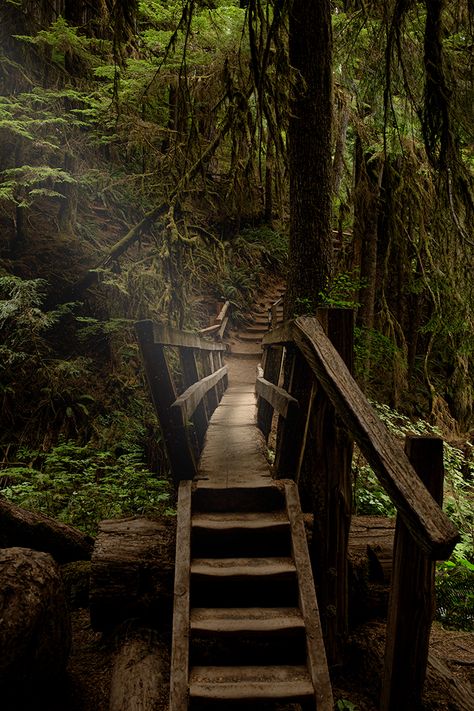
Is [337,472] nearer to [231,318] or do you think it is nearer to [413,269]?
[413,269]

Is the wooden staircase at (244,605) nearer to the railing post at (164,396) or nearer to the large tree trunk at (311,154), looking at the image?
the railing post at (164,396)

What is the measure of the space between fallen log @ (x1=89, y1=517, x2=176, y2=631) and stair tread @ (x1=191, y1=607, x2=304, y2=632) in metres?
0.50

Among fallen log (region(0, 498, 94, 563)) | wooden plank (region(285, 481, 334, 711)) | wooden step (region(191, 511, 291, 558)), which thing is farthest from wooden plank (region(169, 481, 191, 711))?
fallen log (region(0, 498, 94, 563))

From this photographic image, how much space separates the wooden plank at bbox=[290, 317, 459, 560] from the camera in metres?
1.67

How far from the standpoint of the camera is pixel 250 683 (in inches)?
92.5

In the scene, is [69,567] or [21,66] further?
[21,66]

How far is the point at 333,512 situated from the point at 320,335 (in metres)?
1.19

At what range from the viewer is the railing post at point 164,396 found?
306 cm

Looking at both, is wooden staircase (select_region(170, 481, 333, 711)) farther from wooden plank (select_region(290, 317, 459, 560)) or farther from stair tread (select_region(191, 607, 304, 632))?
wooden plank (select_region(290, 317, 459, 560))

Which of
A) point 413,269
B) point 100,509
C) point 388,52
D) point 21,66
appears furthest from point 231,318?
point 388,52

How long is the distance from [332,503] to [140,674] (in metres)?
1.55

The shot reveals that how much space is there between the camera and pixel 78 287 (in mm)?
9523

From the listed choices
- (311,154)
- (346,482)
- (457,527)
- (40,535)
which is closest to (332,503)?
(346,482)

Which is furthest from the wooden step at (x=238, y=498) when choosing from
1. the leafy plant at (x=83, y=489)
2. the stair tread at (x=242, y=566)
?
the leafy plant at (x=83, y=489)
